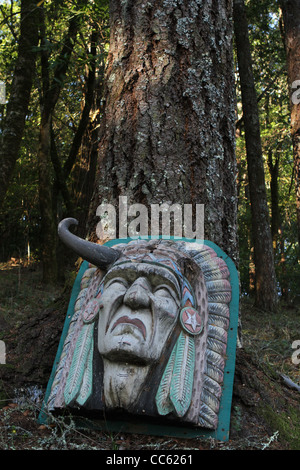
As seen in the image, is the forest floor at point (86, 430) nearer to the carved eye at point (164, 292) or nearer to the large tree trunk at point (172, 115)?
the carved eye at point (164, 292)

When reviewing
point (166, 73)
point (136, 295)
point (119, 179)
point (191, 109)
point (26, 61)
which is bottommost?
point (136, 295)

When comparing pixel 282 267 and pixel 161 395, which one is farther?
pixel 282 267

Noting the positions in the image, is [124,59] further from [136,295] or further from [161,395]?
[161,395]

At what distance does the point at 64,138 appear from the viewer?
43.9 feet

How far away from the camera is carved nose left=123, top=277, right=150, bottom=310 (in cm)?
235

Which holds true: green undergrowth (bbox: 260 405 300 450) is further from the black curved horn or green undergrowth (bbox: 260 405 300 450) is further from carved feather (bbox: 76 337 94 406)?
the black curved horn

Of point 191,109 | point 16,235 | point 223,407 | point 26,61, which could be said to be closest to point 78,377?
point 223,407

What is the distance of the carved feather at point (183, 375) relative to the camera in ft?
7.23

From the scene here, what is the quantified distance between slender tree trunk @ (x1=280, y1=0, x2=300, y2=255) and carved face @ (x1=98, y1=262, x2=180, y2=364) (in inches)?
122

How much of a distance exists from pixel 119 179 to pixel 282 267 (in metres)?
12.1

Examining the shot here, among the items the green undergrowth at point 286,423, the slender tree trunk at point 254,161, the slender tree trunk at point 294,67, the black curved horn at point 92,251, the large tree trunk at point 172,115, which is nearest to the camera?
the green undergrowth at point 286,423

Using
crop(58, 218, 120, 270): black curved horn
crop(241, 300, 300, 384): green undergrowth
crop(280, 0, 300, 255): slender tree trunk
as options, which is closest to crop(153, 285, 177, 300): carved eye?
crop(58, 218, 120, 270): black curved horn

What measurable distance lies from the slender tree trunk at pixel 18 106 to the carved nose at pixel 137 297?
3931mm

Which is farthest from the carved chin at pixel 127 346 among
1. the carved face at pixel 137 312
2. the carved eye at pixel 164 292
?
the carved eye at pixel 164 292
